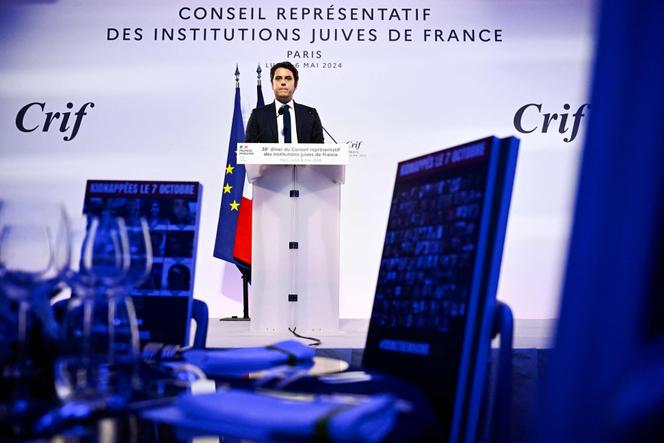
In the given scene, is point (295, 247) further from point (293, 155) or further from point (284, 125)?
point (284, 125)

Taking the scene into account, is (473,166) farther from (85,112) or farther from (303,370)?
(85,112)

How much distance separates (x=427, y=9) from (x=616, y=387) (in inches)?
215

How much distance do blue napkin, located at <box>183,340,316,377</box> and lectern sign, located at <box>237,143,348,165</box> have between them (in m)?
2.06

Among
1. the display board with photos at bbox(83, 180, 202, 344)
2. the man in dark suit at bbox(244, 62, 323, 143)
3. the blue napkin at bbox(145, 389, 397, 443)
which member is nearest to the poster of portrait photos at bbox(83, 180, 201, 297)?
the display board with photos at bbox(83, 180, 202, 344)

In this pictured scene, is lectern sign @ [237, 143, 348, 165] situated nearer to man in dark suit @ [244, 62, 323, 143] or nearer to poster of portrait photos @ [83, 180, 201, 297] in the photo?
man in dark suit @ [244, 62, 323, 143]

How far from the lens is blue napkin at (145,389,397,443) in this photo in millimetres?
646

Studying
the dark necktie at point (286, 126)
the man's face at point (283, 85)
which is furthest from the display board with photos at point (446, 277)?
the man's face at point (283, 85)

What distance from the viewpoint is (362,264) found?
5.38m

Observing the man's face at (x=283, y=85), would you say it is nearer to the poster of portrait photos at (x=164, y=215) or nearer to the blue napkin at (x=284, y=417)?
the poster of portrait photos at (x=164, y=215)

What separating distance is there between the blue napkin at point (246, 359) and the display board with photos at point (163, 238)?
0.45 m

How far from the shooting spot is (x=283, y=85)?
15.1 ft

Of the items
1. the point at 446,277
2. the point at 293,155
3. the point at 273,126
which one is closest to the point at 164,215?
the point at 446,277

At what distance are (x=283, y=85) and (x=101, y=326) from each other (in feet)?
12.8

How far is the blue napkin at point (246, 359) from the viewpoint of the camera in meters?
1.12
